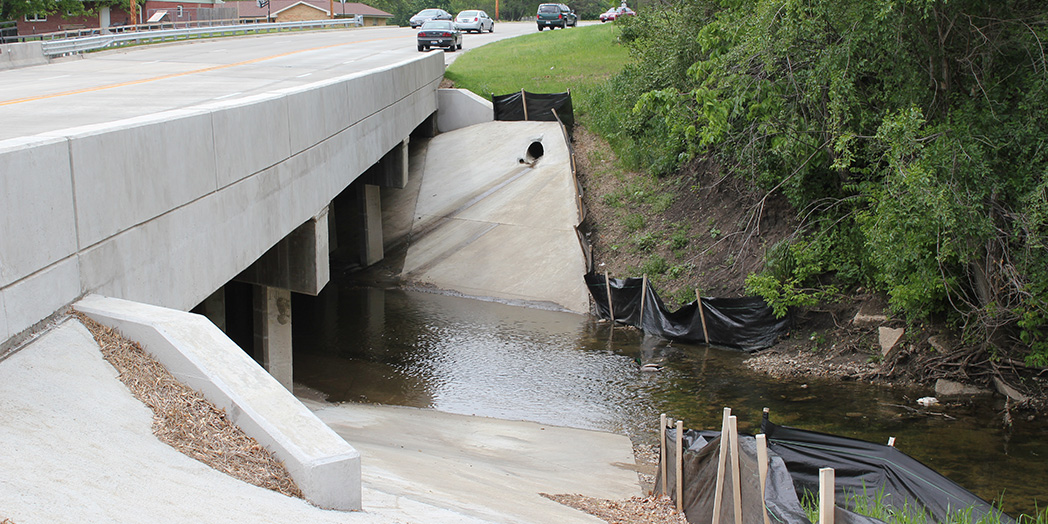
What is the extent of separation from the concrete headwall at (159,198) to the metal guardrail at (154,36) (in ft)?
64.0

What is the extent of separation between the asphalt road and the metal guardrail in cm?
63

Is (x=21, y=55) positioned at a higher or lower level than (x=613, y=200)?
higher

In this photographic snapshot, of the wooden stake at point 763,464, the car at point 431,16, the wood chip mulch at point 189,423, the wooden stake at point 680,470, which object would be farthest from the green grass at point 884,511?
the car at point 431,16

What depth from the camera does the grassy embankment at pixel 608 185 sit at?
21125 mm

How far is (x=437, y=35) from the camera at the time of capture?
124 ft

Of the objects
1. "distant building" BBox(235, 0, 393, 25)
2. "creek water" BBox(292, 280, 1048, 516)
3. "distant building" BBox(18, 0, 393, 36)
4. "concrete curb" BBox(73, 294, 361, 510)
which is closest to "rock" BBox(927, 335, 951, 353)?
"creek water" BBox(292, 280, 1048, 516)

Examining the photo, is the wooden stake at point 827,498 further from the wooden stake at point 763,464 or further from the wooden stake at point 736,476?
the wooden stake at point 736,476

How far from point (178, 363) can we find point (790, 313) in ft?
45.8

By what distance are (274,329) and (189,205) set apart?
6.70 metres

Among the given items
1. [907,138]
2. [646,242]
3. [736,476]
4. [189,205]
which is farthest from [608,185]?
[736,476]

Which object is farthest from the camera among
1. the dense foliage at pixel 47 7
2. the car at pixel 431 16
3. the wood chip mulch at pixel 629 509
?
the car at pixel 431 16

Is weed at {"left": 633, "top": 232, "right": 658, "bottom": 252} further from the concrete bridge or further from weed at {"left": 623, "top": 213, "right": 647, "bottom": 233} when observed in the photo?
the concrete bridge

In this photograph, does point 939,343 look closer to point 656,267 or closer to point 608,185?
point 656,267

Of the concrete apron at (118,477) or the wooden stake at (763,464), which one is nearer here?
the concrete apron at (118,477)
